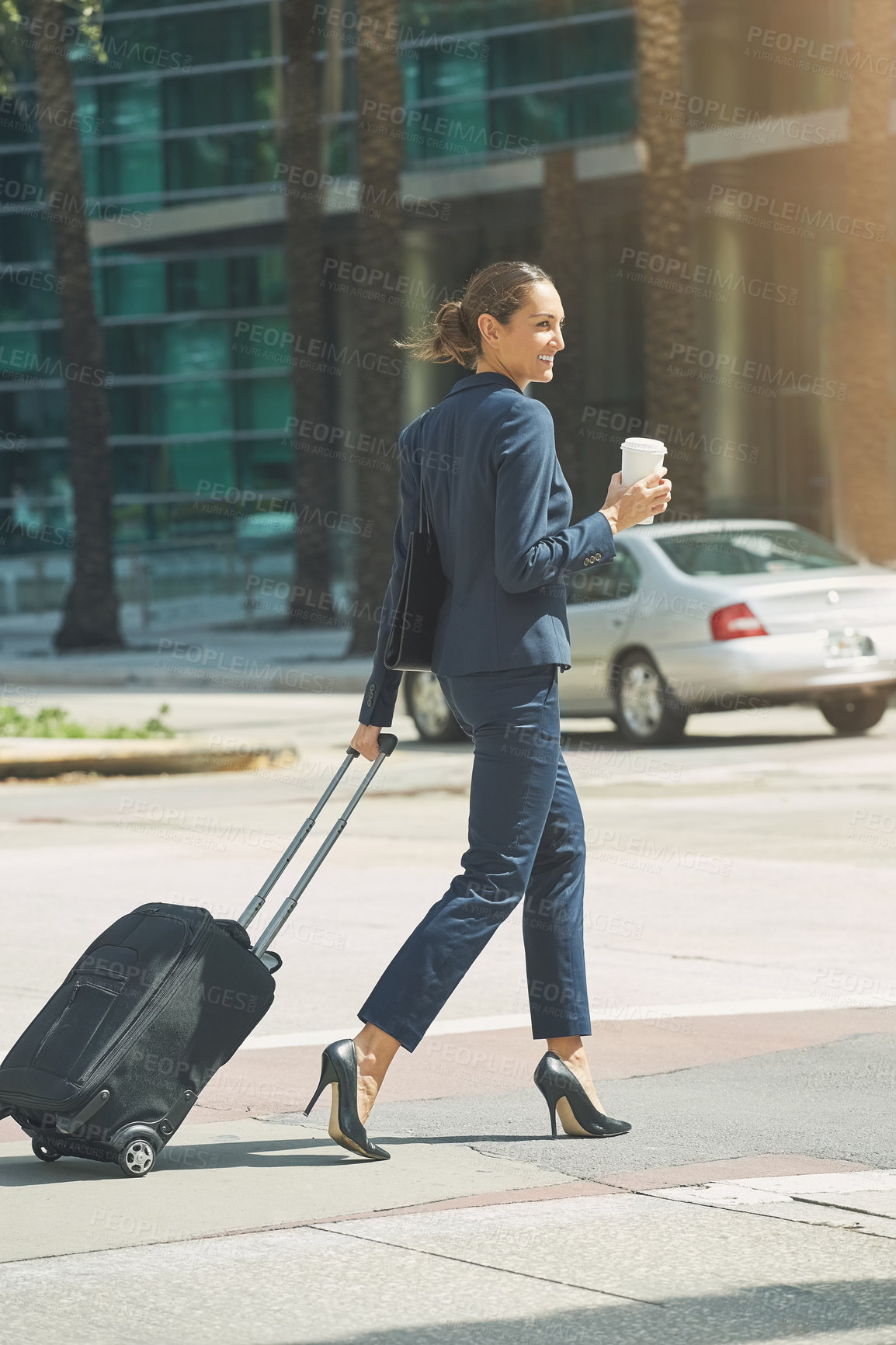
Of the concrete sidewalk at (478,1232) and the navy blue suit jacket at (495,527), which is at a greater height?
the navy blue suit jacket at (495,527)

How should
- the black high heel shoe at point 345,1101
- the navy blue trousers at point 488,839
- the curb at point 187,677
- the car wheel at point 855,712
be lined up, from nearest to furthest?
the black high heel shoe at point 345,1101 → the navy blue trousers at point 488,839 → the car wheel at point 855,712 → the curb at point 187,677

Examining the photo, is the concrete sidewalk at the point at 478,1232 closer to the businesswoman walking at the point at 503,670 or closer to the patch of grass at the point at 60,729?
the businesswoman walking at the point at 503,670

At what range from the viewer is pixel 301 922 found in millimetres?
8664

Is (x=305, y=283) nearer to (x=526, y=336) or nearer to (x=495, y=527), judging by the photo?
(x=526, y=336)

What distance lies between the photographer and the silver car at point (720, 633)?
15461 mm

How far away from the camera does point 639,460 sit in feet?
16.8

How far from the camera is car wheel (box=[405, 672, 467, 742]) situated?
55.0 feet

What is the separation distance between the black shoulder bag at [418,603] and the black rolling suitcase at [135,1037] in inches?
29.8

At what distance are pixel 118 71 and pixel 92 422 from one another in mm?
15635

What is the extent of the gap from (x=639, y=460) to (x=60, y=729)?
11703 mm

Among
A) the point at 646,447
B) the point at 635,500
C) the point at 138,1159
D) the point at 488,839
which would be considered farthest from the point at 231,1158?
the point at 646,447

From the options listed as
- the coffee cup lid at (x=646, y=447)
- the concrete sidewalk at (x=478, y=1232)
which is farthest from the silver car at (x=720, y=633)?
the coffee cup lid at (x=646, y=447)

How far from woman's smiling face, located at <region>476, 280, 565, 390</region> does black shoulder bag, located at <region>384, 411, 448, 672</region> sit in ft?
1.16

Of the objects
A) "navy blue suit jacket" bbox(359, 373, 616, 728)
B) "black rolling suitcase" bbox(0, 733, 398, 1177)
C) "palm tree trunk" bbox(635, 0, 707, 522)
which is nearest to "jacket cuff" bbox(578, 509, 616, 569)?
"navy blue suit jacket" bbox(359, 373, 616, 728)
